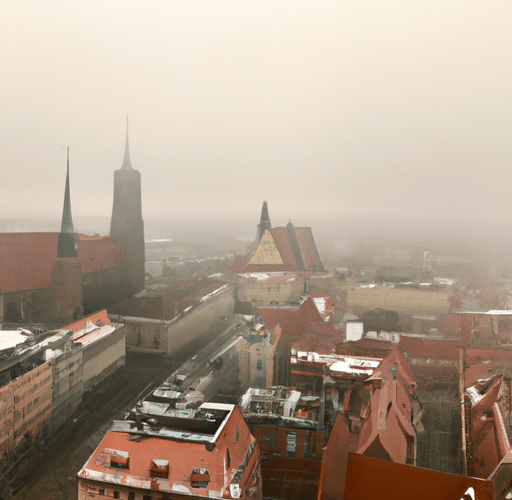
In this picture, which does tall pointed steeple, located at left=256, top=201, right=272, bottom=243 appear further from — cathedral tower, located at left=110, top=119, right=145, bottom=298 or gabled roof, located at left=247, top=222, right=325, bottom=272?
cathedral tower, located at left=110, top=119, right=145, bottom=298

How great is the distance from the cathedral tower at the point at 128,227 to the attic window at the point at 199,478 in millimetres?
1853

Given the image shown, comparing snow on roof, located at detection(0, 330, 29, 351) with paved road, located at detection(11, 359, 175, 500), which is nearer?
paved road, located at detection(11, 359, 175, 500)

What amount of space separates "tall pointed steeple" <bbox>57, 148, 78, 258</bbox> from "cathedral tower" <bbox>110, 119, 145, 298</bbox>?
327 mm

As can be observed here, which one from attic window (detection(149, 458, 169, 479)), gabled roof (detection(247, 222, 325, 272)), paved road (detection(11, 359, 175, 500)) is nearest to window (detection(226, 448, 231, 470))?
attic window (detection(149, 458, 169, 479))

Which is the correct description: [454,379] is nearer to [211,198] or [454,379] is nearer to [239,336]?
[239,336]

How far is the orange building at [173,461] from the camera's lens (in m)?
2.42

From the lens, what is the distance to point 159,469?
8.06 feet

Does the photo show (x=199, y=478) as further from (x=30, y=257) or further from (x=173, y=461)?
(x=30, y=257)

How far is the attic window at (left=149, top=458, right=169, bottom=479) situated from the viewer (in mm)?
2443

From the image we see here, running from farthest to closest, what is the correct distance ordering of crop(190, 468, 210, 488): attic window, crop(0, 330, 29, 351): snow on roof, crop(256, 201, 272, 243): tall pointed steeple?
1. crop(256, 201, 272, 243): tall pointed steeple
2. crop(0, 330, 29, 351): snow on roof
3. crop(190, 468, 210, 488): attic window

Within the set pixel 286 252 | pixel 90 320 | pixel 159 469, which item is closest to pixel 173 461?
pixel 159 469

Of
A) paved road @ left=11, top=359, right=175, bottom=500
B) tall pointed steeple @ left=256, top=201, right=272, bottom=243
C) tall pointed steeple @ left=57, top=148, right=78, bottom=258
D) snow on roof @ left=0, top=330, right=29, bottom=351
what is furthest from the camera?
tall pointed steeple @ left=57, top=148, right=78, bottom=258

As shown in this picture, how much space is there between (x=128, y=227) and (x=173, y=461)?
205 centimetres

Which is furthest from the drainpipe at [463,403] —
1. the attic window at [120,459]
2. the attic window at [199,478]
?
the attic window at [120,459]
